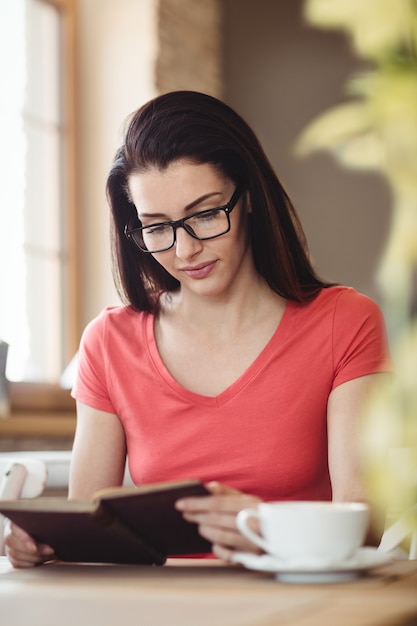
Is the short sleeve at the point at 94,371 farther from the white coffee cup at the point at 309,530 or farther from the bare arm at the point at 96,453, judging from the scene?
the white coffee cup at the point at 309,530

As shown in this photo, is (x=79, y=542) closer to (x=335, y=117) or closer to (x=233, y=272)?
(x=233, y=272)

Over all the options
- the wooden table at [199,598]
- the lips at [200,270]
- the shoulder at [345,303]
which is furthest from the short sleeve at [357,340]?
the wooden table at [199,598]

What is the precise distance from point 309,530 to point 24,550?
39cm

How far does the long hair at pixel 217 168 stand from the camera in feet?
5.04

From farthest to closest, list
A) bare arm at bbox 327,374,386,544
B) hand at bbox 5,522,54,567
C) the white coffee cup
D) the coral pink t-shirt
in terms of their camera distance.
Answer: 1. the coral pink t-shirt
2. bare arm at bbox 327,374,386,544
3. hand at bbox 5,522,54,567
4. the white coffee cup

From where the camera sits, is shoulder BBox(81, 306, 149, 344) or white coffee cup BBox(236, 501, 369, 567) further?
shoulder BBox(81, 306, 149, 344)

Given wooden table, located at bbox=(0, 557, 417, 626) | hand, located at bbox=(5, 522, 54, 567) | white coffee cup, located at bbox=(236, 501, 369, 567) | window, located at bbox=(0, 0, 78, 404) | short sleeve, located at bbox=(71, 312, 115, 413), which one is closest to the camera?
wooden table, located at bbox=(0, 557, 417, 626)

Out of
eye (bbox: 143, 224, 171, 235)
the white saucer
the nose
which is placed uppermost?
eye (bbox: 143, 224, 171, 235)

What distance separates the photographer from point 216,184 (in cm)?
152

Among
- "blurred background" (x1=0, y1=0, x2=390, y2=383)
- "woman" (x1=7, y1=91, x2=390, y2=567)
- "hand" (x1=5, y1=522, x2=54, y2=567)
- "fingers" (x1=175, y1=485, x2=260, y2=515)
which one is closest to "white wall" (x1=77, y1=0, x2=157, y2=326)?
"blurred background" (x1=0, y1=0, x2=390, y2=383)

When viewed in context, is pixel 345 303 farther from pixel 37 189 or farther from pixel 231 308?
pixel 37 189

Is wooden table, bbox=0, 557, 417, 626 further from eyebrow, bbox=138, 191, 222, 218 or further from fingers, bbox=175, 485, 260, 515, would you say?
eyebrow, bbox=138, 191, 222, 218

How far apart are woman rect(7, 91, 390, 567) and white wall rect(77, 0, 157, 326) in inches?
90.1

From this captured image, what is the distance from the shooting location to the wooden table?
69 cm
